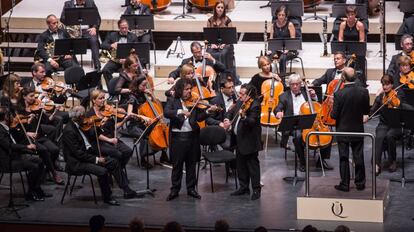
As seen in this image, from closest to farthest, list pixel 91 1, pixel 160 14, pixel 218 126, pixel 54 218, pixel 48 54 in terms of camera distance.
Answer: pixel 54 218, pixel 218 126, pixel 48 54, pixel 91 1, pixel 160 14

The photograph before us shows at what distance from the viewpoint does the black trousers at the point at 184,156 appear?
13.0 m

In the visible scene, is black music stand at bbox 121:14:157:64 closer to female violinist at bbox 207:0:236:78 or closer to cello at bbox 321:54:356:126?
female violinist at bbox 207:0:236:78

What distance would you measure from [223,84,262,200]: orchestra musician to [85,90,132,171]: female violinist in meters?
1.32

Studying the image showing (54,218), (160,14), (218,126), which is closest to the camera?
(54,218)

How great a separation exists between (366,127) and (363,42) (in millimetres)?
1261

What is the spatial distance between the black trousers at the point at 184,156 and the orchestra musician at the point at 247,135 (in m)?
0.45

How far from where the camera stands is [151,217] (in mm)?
12617

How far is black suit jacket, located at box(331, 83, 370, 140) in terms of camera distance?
12789mm

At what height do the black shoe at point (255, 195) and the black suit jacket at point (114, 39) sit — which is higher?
the black suit jacket at point (114, 39)

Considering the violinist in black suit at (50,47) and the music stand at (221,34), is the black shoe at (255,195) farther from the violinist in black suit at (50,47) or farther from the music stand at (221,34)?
the violinist in black suit at (50,47)

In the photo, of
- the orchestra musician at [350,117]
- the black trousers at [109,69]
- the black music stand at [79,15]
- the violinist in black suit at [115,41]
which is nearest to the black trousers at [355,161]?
the orchestra musician at [350,117]

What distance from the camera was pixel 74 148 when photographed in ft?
42.0

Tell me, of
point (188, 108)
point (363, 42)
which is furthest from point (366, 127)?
point (188, 108)

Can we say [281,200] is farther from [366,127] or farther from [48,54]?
[48,54]
